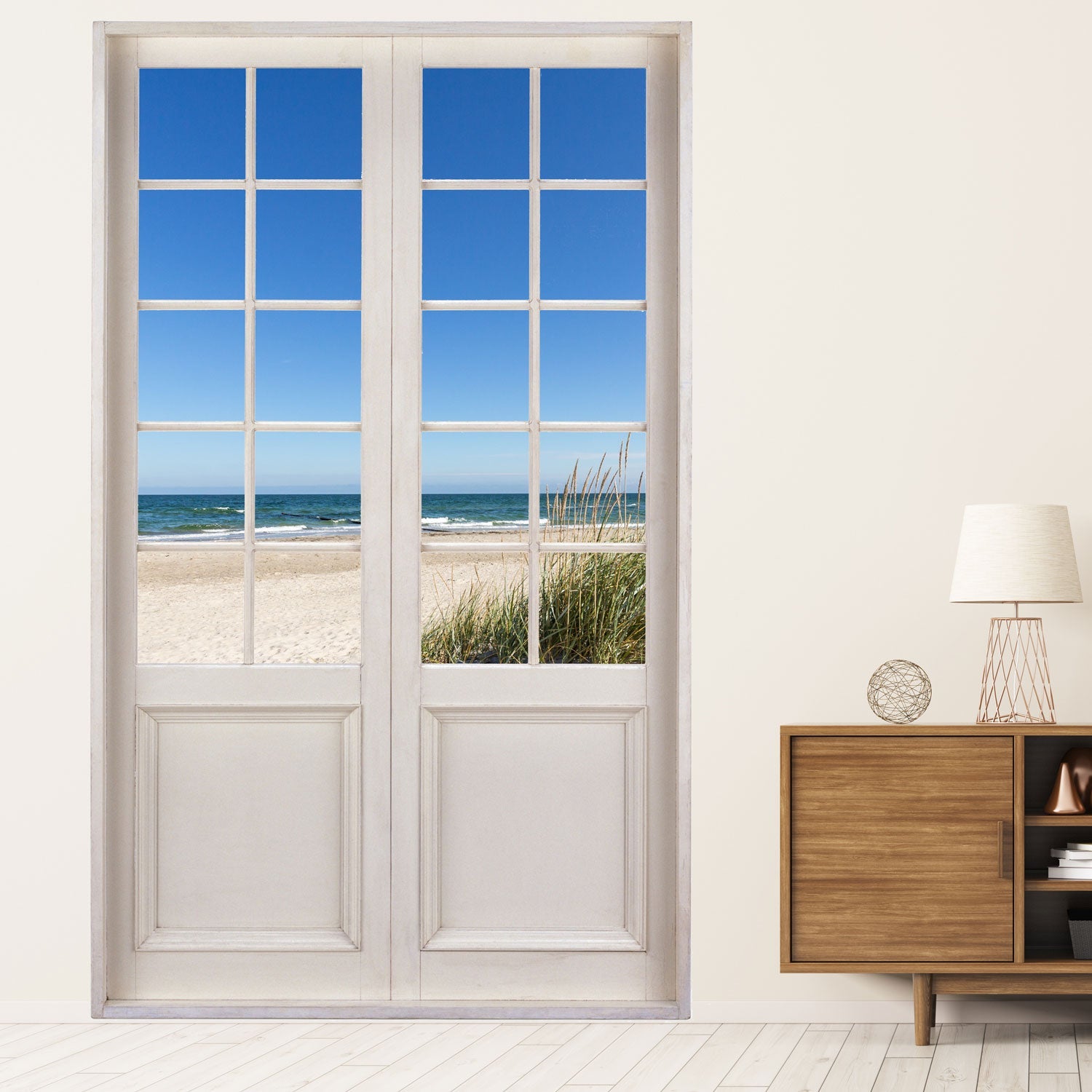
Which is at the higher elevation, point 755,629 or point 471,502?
point 471,502

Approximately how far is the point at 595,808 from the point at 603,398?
1196 mm

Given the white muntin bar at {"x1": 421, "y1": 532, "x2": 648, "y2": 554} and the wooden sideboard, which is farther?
the white muntin bar at {"x1": 421, "y1": 532, "x2": 648, "y2": 554}

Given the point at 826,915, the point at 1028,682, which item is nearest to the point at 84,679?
the point at 826,915

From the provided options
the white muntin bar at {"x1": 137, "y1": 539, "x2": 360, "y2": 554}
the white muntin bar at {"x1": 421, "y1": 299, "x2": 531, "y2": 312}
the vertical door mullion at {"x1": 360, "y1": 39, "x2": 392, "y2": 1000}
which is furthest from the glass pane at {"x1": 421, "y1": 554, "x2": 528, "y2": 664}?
the white muntin bar at {"x1": 421, "y1": 299, "x2": 531, "y2": 312}

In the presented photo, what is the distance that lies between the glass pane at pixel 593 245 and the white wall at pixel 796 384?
0.22 m

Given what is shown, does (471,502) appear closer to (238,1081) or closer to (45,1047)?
(238,1081)

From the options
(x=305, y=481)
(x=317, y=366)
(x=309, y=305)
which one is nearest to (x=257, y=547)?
(x=305, y=481)

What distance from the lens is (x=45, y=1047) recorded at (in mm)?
2732

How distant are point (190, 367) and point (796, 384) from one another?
1776 mm

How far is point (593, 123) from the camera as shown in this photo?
308 centimetres

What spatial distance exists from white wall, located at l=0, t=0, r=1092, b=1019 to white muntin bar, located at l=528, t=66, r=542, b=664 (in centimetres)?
32

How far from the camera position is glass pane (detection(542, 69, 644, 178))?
307 centimetres

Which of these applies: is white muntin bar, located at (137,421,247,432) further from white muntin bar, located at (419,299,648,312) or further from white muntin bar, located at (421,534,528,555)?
white muntin bar, located at (421,534,528,555)

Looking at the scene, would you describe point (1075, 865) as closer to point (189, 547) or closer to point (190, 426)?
point (189, 547)
